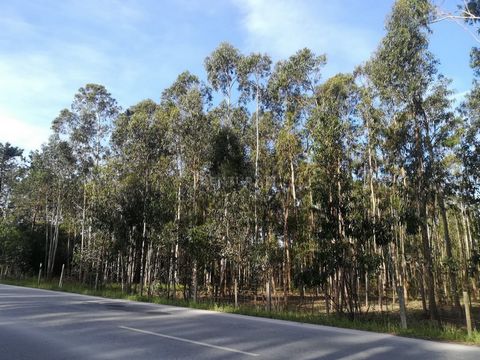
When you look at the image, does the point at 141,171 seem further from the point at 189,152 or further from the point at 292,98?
the point at 292,98

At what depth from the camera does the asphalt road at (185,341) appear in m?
6.43

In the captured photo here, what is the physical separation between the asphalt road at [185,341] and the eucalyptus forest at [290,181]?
13.2ft

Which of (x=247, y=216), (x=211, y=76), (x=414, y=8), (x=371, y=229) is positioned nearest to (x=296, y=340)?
(x=371, y=229)

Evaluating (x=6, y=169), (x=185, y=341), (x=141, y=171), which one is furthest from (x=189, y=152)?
(x=6, y=169)

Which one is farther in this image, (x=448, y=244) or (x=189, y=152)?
(x=189, y=152)

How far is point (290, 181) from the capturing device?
2348 cm

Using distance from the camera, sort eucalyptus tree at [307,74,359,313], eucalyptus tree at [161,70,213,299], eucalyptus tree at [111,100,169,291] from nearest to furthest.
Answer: eucalyptus tree at [307,74,359,313], eucalyptus tree at [161,70,213,299], eucalyptus tree at [111,100,169,291]

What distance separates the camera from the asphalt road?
6.43 meters

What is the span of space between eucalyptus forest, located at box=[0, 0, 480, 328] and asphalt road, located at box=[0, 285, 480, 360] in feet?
13.2

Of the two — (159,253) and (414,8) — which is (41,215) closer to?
(159,253)

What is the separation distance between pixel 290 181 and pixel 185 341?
16675 millimetres

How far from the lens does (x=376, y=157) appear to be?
81.8ft

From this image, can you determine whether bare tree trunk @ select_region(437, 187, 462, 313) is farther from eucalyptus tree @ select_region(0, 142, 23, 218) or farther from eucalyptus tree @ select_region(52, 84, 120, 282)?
eucalyptus tree @ select_region(0, 142, 23, 218)

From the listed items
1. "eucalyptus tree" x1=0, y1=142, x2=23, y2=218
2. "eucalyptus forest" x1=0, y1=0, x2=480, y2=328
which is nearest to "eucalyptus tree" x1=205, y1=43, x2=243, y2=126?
"eucalyptus forest" x1=0, y1=0, x2=480, y2=328
